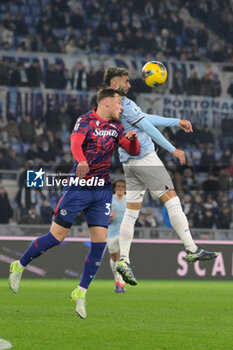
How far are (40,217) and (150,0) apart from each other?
12.7 m

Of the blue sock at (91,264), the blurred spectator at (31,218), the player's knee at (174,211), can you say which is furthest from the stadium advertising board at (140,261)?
the blue sock at (91,264)

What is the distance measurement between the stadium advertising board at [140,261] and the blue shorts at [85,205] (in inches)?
323

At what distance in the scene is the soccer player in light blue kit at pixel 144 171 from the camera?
7477 millimetres

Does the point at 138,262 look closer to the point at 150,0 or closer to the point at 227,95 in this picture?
the point at 227,95

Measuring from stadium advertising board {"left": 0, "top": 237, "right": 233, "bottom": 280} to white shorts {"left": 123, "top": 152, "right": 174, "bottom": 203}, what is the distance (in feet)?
23.7

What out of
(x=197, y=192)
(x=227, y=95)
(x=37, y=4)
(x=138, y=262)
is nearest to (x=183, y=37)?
(x=227, y=95)

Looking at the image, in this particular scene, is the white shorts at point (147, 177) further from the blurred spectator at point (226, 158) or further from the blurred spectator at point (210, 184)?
the blurred spectator at point (226, 158)

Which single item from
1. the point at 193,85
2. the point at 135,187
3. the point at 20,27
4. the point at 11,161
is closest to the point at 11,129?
the point at 11,161

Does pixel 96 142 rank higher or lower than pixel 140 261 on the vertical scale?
higher

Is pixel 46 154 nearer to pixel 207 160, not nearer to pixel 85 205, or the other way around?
pixel 207 160

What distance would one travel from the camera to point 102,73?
2172 cm

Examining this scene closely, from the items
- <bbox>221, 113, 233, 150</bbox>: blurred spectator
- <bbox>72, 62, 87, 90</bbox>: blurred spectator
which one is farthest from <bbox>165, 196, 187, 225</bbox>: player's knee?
<bbox>72, 62, 87, 90</bbox>: blurred spectator

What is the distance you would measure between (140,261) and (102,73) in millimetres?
7901

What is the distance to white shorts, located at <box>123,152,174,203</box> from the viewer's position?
7.67m
